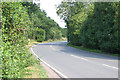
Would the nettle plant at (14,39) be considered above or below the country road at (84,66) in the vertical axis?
above

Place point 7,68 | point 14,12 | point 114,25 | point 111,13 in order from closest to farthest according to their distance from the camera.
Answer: point 7,68, point 14,12, point 114,25, point 111,13

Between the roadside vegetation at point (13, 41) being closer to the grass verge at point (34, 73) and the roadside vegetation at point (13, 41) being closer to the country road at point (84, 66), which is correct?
the grass verge at point (34, 73)

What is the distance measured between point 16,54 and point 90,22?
23.6 metres

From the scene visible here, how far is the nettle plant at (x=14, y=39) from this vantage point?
14.5ft

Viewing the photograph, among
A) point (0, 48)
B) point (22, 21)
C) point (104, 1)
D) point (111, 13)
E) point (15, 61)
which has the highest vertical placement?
point (104, 1)

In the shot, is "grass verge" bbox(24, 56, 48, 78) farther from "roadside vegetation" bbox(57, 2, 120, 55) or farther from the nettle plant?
"roadside vegetation" bbox(57, 2, 120, 55)

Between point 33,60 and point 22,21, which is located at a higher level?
point 22,21

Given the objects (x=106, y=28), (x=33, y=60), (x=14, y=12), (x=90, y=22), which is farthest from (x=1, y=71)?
(x=90, y=22)

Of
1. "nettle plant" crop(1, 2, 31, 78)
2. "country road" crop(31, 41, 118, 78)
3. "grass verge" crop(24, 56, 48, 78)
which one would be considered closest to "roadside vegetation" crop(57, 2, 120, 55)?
"country road" crop(31, 41, 118, 78)

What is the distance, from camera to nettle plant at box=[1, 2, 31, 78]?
4.43m

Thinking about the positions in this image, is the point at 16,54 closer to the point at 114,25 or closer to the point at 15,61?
the point at 15,61

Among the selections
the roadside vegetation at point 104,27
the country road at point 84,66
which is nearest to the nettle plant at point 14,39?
the country road at point 84,66

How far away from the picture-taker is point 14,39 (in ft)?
16.2

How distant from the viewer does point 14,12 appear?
5.08m
